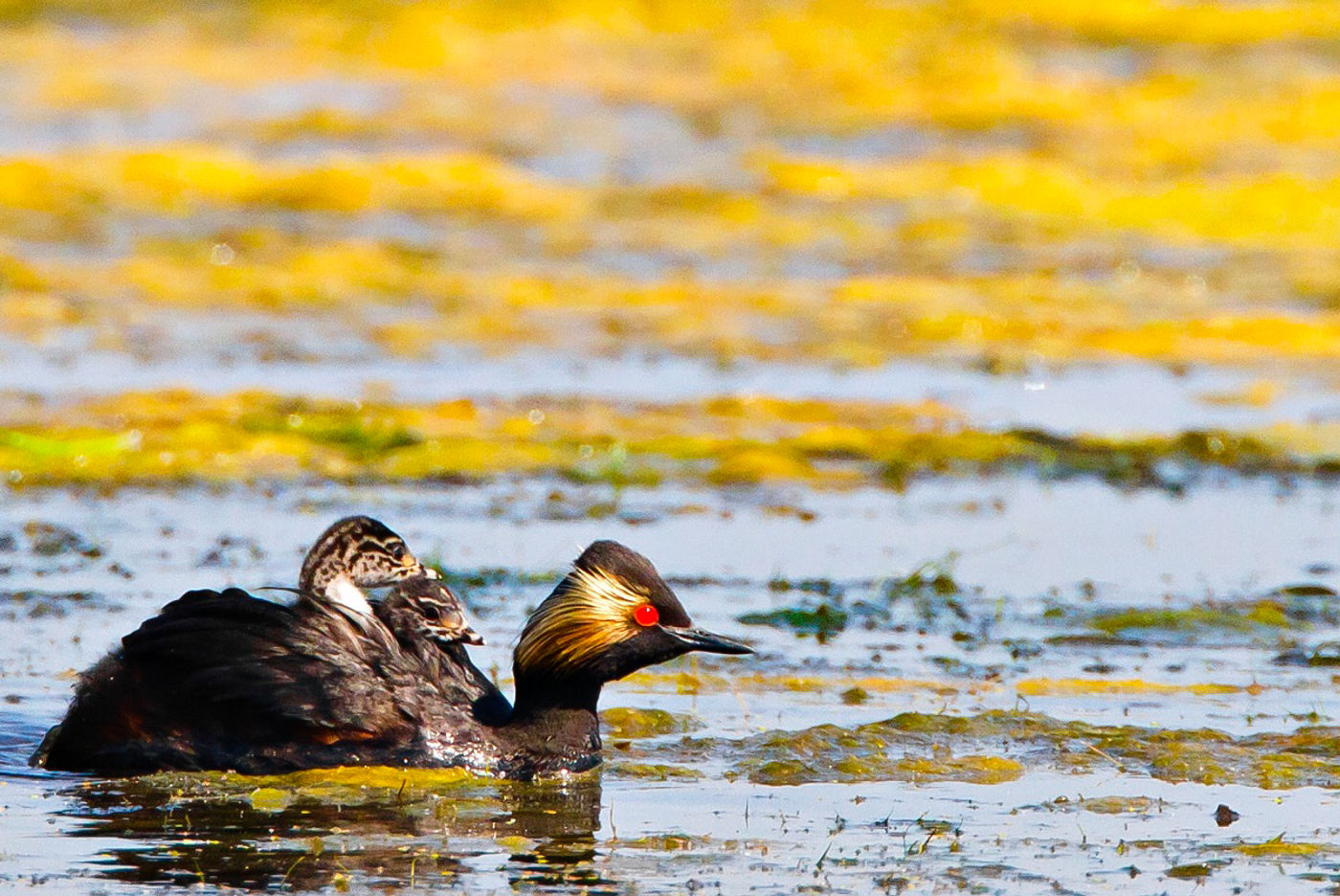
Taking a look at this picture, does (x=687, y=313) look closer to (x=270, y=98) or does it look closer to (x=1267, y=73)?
(x=270, y=98)

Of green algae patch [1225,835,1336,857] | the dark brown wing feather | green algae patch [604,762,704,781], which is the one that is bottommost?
green algae patch [1225,835,1336,857]

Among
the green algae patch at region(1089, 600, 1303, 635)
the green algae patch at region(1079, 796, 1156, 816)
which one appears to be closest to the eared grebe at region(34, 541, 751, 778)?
the green algae patch at region(1079, 796, 1156, 816)

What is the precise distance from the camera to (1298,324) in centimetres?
2042

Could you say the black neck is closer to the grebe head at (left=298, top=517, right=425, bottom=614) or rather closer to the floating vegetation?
the grebe head at (left=298, top=517, right=425, bottom=614)

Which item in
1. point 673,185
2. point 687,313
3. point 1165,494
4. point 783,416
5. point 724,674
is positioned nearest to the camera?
point 724,674

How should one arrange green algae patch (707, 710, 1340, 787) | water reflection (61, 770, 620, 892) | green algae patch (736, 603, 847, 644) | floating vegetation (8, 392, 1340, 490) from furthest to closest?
1. floating vegetation (8, 392, 1340, 490)
2. green algae patch (736, 603, 847, 644)
3. green algae patch (707, 710, 1340, 787)
4. water reflection (61, 770, 620, 892)

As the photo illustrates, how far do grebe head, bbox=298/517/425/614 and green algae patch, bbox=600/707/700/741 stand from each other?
94cm

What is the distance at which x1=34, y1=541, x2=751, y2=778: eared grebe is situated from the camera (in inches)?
308

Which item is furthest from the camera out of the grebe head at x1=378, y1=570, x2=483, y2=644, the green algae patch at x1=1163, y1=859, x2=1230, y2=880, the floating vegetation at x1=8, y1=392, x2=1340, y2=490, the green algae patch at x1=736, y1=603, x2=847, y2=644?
the floating vegetation at x1=8, y1=392, x2=1340, y2=490

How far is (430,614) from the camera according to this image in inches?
334

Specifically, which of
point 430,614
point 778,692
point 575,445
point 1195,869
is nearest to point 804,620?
point 778,692

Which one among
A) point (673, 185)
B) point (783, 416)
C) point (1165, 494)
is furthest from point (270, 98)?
point (1165, 494)

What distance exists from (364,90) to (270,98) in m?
1.48

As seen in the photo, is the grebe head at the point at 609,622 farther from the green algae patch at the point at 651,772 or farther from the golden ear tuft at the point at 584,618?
the green algae patch at the point at 651,772
